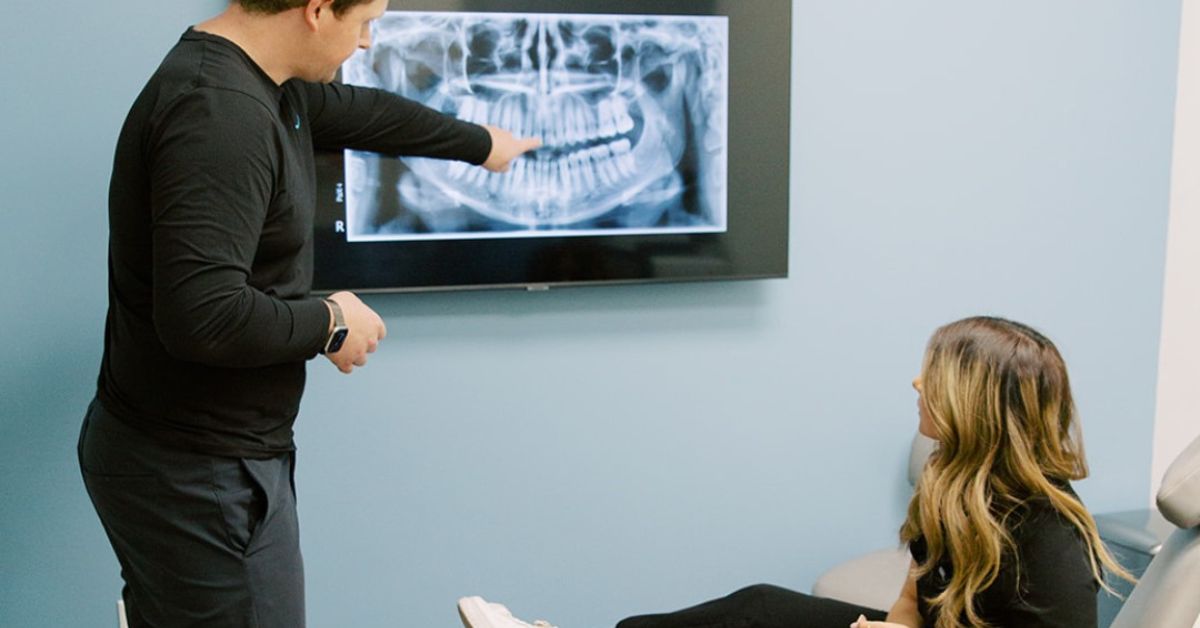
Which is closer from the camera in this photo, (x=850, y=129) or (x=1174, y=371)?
(x=850, y=129)

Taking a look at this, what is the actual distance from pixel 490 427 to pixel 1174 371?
1.70 m

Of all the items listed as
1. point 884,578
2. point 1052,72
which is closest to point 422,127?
point 884,578

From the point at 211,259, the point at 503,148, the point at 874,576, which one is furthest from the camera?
the point at 874,576

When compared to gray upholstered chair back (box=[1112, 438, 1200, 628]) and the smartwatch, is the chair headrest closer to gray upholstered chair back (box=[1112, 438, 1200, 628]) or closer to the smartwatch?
gray upholstered chair back (box=[1112, 438, 1200, 628])

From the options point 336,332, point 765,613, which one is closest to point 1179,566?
point 765,613

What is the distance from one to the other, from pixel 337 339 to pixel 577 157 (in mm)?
937

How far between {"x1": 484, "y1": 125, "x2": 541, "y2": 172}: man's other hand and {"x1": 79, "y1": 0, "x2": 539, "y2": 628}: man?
1.91 feet

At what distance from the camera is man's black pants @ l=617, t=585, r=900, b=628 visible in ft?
6.76

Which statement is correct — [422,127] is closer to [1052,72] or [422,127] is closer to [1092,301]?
[1052,72]

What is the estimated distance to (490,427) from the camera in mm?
2551

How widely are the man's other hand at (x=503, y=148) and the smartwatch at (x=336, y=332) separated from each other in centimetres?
74

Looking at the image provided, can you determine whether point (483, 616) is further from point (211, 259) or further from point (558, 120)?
point (558, 120)

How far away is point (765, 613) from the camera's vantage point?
2.08 m

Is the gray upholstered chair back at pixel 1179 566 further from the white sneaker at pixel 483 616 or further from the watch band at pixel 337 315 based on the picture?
the watch band at pixel 337 315
